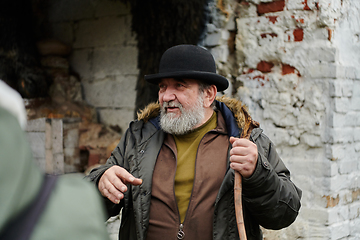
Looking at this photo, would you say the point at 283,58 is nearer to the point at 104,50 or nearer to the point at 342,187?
the point at 342,187

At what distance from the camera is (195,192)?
66.9 inches

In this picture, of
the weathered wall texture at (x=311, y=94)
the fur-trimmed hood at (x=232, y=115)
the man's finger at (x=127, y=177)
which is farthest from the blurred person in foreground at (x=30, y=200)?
the weathered wall texture at (x=311, y=94)

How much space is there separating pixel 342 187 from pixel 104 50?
273 cm

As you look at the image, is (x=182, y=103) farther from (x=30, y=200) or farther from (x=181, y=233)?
(x=30, y=200)

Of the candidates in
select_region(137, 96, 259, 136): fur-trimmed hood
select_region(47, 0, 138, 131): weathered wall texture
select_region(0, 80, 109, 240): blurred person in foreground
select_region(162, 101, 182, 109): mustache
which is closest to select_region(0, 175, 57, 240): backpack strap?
select_region(0, 80, 109, 240): blurred person in foreground

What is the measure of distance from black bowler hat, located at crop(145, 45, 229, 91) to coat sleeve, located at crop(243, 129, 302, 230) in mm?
401

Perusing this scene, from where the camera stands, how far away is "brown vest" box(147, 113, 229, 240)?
165cm

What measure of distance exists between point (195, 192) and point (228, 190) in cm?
16

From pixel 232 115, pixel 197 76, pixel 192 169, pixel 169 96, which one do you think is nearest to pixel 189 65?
pixel 197 76

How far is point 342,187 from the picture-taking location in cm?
255

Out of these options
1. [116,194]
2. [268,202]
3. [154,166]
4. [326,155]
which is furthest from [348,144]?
[116,194]

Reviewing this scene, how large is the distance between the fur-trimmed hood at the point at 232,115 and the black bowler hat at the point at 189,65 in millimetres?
132

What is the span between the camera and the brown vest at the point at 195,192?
Answer: 5.42 ft

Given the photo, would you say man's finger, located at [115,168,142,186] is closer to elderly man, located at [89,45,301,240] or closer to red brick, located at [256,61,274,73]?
elderly man, located at [89,45,301,240]
